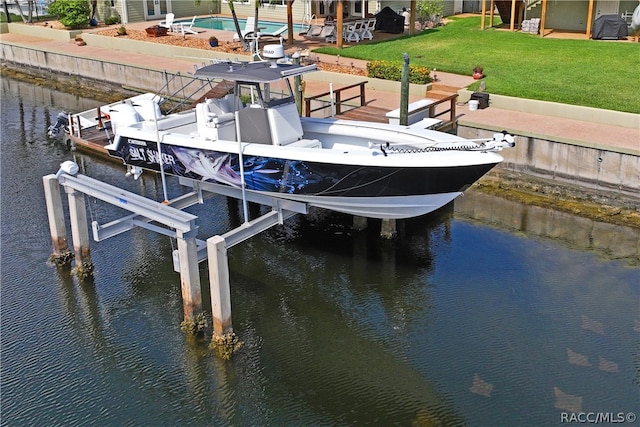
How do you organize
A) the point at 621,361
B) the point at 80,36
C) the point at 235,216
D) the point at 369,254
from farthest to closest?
1. the point at 80,36
2. the point at 235,216
3. the point at 369,254
4. the point at 621,361

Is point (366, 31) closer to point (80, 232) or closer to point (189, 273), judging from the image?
point (80, 232)

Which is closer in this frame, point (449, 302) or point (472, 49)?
point (449, 302)

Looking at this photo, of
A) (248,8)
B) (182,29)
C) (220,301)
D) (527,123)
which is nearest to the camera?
(220,301)

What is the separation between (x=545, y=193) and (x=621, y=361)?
250 inches

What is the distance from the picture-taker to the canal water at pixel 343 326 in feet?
30.6

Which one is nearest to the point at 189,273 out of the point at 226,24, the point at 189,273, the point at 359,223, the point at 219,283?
the point at 189,273

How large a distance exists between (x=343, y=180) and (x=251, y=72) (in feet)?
7.86

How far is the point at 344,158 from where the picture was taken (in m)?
11.0

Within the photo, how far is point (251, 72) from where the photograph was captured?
11.5 meters

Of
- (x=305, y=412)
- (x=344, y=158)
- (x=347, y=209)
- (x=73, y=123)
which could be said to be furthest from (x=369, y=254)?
(x=73, y=123)

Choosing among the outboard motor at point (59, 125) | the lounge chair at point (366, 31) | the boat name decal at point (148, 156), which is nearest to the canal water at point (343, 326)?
the boat name decal at point (148, 156)

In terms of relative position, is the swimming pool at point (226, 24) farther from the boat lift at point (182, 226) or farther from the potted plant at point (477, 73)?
the boat lift at point (182, 226)

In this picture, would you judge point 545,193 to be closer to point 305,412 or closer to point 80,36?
point 305,412

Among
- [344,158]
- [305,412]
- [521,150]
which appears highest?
[344,158]
